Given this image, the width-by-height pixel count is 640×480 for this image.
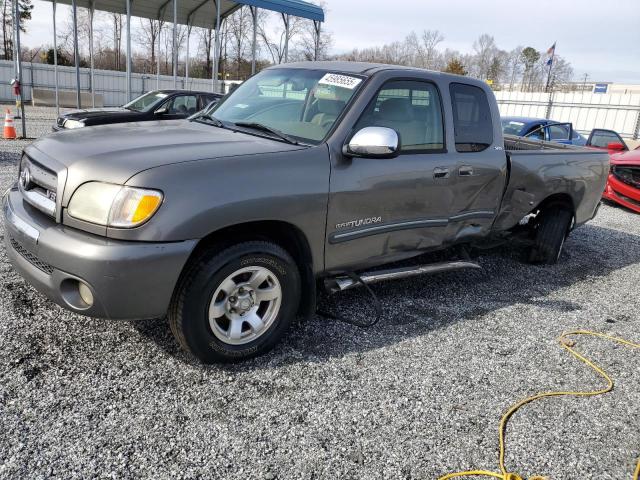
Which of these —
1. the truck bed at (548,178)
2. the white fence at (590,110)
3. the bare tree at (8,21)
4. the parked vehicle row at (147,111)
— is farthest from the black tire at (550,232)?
the bare tree at (8,21)

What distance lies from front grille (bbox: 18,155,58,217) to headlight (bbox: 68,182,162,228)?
352 mm

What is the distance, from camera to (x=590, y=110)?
20250 mm

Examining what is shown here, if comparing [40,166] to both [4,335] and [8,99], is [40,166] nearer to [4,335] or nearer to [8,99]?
[4,335]

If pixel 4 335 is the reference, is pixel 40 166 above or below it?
above

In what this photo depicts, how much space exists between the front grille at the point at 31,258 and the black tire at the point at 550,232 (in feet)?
15.7

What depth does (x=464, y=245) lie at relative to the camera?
15.9 feet

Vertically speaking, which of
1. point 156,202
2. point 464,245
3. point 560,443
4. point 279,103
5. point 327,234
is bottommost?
point 560,443

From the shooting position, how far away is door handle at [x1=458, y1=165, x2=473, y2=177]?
163 inches

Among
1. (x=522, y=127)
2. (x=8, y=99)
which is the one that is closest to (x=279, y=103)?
(x=522, y=127)

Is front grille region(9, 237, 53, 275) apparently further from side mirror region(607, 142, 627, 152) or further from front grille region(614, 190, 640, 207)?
side mirror region(607, 142, 627, 152)

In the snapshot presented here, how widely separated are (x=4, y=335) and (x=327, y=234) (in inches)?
82.9

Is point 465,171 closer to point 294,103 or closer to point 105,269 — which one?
point 294,103

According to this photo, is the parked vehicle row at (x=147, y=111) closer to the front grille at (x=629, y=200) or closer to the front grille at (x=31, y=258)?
the front grille at (x=31, y=258)

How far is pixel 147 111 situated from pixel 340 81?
834cm
